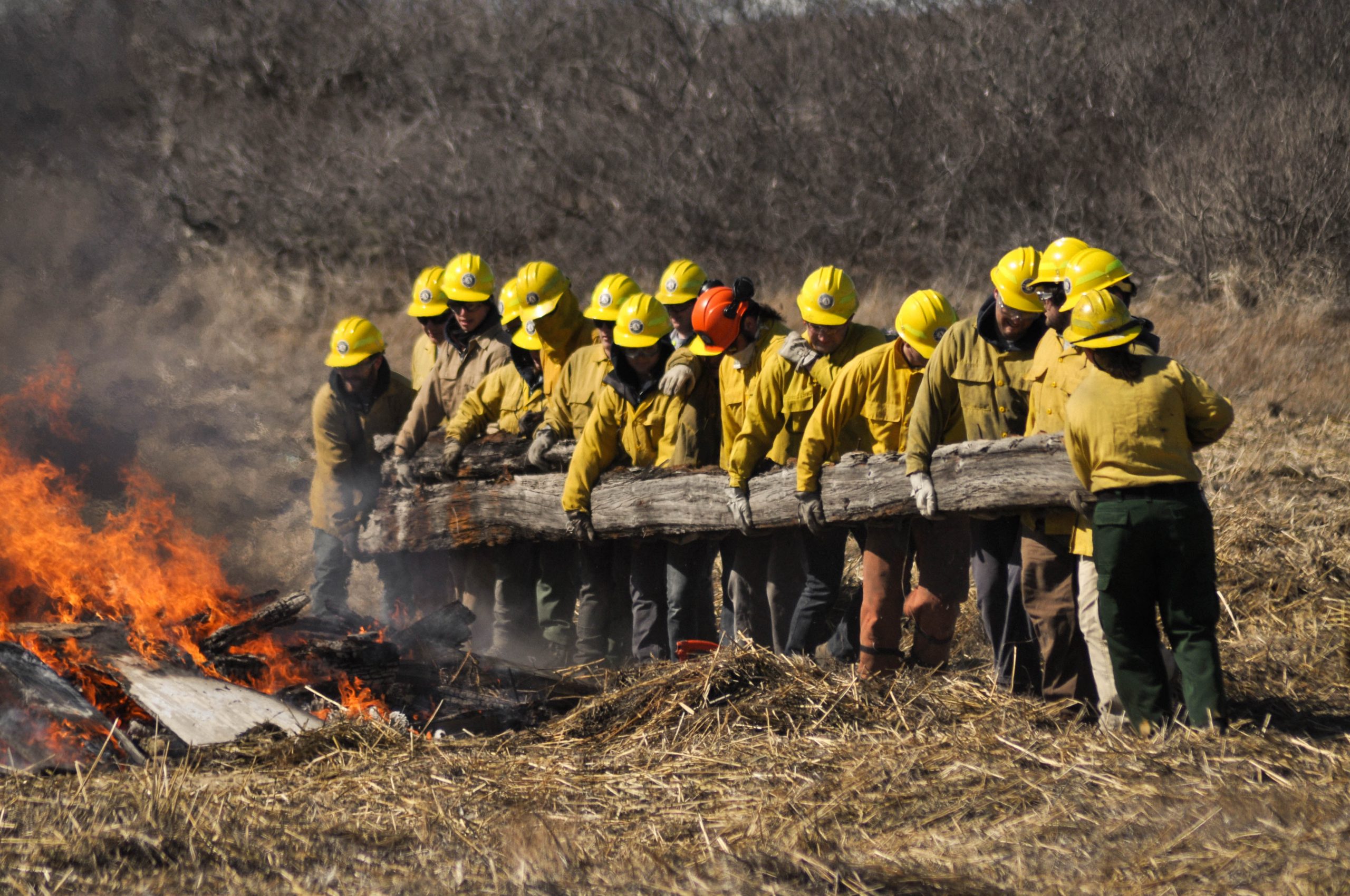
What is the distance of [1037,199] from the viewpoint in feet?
68.0

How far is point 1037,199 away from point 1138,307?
483cm

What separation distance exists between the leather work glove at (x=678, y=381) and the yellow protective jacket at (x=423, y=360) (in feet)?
9.07

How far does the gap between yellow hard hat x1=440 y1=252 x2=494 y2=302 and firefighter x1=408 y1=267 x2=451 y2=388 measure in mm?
216

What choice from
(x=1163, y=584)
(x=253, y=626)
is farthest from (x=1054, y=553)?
(x=253, y=626)

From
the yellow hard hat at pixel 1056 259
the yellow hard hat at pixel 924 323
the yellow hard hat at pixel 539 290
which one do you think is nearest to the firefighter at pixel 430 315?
the yellow hard hat at pixel 539 290

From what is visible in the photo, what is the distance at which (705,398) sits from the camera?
7270mm

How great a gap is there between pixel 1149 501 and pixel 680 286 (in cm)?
356

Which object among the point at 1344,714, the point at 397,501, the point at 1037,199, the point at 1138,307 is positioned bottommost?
the point at 1344,714

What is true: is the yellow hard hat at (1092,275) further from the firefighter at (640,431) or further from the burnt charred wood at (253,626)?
the burnt charred wood at (253,626)

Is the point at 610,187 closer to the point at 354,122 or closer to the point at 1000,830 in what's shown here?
the point at 354,122

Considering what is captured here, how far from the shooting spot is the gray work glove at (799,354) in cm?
667

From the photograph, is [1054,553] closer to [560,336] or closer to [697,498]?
[697,498]

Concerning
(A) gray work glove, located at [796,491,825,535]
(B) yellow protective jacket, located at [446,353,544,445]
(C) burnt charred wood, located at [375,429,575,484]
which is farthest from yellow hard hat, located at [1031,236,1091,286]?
(B) yellow protective jacket, located at [446,353,544,445]

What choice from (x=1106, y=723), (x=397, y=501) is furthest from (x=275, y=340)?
(x=1106, y=723)
